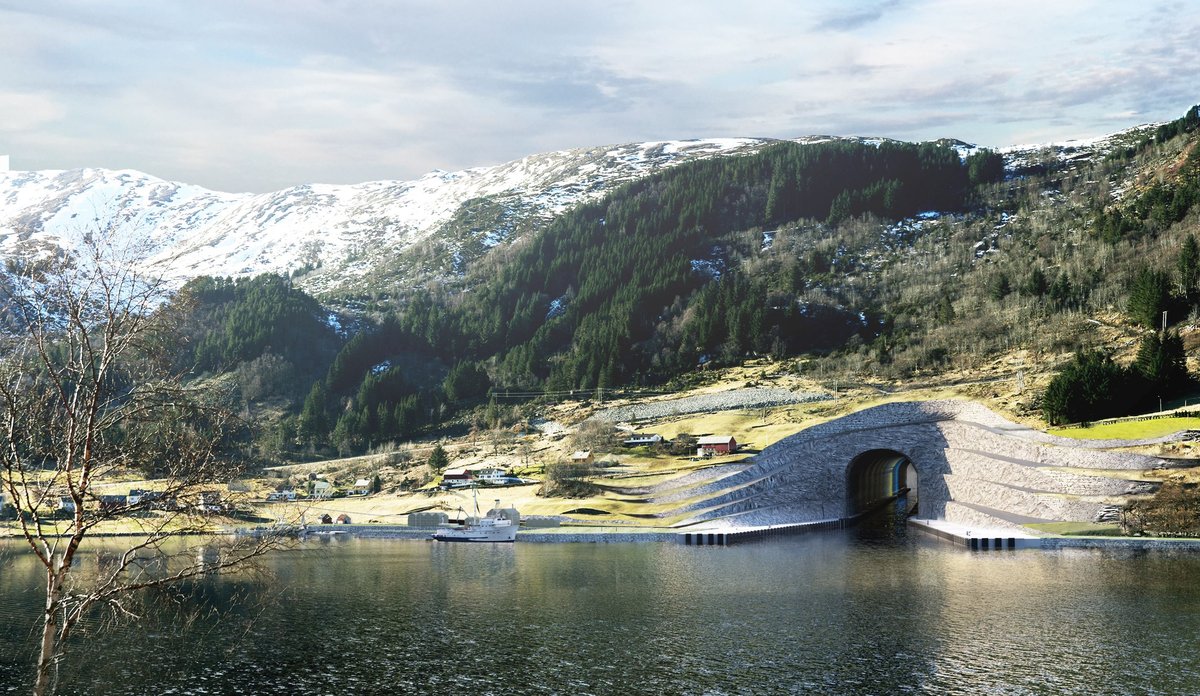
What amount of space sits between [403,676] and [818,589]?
34.7 m

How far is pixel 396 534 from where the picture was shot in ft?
390

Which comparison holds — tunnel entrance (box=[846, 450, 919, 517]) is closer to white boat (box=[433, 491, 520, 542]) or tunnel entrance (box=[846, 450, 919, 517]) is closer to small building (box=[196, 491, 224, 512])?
white boat (box=[433, 491, 520, 542])

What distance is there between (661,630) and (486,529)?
5895 centimetres

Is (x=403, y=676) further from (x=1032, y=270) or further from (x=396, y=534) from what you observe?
(x=1032, y=270)

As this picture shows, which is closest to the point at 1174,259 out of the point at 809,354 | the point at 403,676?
the point at 809,354

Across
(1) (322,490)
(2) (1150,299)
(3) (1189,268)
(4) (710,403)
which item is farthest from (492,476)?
(3) (1189,268)

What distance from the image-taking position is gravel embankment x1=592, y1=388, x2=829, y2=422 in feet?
509

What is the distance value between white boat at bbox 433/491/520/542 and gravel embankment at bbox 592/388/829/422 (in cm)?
4570

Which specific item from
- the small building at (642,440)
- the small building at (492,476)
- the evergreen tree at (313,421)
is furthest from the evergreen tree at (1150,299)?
the evergreen tree at (313,421)

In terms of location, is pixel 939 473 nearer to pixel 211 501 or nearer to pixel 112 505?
pixel 112 505

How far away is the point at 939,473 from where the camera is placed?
122 meters

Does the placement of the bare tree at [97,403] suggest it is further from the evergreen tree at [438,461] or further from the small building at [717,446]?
the evergreen tree at [438,461]

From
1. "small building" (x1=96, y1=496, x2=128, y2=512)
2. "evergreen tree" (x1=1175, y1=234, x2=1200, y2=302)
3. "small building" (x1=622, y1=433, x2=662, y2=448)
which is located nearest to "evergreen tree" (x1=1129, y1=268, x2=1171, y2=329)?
"evergreen tree" (x1=1175, y1=234, x2=1200, y2=302)

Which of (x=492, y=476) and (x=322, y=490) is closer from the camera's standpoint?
(x=492, y=476)
